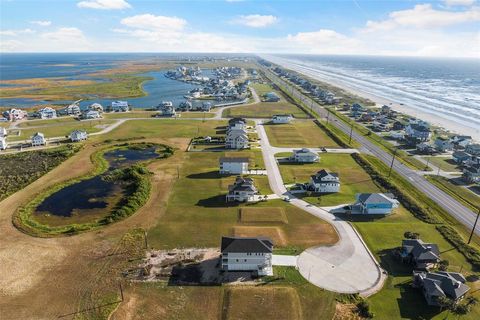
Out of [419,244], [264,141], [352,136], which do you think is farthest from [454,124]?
[419,244]

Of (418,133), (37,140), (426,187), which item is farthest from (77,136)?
(418,133)

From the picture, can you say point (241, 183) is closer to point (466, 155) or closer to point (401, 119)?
point (466, 155)

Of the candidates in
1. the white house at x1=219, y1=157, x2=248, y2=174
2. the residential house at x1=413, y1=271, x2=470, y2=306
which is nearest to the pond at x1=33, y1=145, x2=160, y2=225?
the white house at x1=219, y1=157, x2=248, y2=174

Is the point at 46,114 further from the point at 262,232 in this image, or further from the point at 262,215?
the point at 262,232

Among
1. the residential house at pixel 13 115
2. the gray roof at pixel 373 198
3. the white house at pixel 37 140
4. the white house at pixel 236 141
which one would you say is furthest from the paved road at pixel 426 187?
the residential house at pixel 13 115

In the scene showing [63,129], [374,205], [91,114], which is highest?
[374,205]
